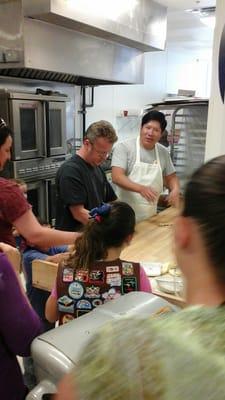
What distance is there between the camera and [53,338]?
2.99 feet

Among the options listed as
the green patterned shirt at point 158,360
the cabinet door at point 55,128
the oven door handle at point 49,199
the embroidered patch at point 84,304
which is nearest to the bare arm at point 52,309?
the embroidered patch at point 84,304

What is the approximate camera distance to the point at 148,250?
1.92 m

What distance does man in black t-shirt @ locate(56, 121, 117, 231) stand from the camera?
189 centimetres

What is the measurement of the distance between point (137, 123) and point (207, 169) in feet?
17.4

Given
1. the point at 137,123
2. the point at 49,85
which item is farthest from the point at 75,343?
the point at 137,123

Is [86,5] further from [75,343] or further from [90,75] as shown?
[75,343]

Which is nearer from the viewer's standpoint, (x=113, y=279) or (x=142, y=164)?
(x=113, y=279)

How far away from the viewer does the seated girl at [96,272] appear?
123cm

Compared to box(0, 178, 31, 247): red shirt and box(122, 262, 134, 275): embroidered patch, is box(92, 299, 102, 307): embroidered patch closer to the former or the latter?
box(122, 262, 134, 275): embroidered patch

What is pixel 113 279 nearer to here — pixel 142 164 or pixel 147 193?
pixel 147 193

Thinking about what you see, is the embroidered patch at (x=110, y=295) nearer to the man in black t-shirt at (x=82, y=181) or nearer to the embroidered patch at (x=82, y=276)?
the embroidered patch at (x=82, y=276)

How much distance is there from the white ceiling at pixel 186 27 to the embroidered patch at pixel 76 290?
9.26 ft

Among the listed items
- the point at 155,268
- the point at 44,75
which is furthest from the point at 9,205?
the point at 44,75

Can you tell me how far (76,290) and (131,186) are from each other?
1.24m
